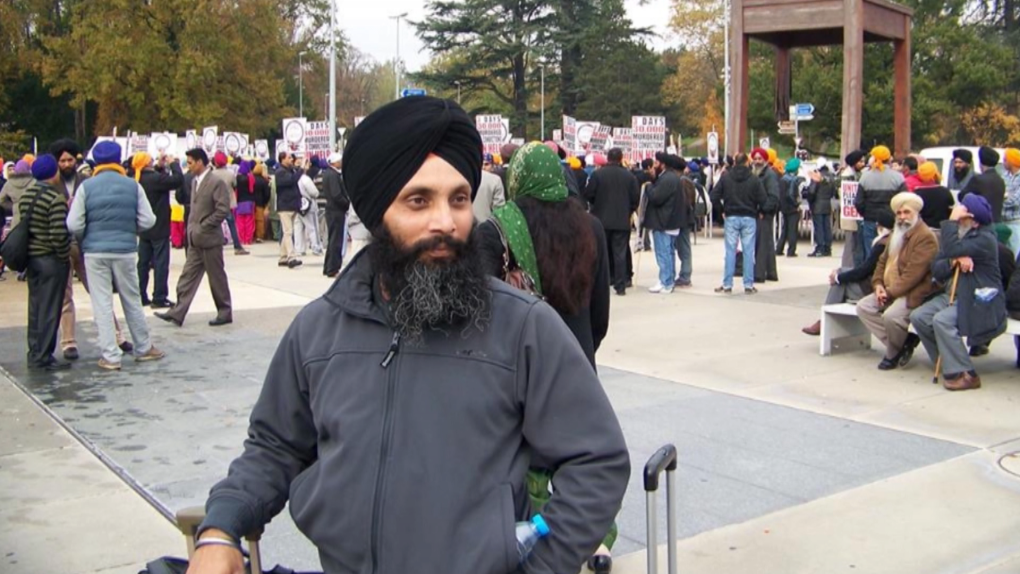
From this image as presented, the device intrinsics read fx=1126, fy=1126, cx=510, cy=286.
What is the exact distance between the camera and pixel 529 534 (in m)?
2.14

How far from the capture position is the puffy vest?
9.17m

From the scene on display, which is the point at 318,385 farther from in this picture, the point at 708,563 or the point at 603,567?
the point at 708,563

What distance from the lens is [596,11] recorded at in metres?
59.6

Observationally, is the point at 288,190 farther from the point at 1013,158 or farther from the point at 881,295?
the point at 881,295

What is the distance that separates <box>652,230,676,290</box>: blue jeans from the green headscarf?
33.2 ft

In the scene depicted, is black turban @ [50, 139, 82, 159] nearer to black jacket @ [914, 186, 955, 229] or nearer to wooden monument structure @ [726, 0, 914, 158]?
black jacket @ [914, 186, 955, 229]

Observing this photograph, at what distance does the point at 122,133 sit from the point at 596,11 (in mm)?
25081

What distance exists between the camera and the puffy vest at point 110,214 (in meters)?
9.17

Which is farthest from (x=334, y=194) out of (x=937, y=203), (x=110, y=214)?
(x=937, y=203)

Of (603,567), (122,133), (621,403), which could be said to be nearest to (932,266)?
(621,403)

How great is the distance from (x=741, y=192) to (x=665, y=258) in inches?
52.6

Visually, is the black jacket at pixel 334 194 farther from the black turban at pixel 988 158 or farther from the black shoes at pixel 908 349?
the black shoes at pixel 908 349

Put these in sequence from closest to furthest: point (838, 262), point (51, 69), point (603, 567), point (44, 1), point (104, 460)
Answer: point (603, 567) < point (104, 460) < point (838, 262) < point (51, 69) < point (44, 1)

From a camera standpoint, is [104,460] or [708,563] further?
[104,460]
